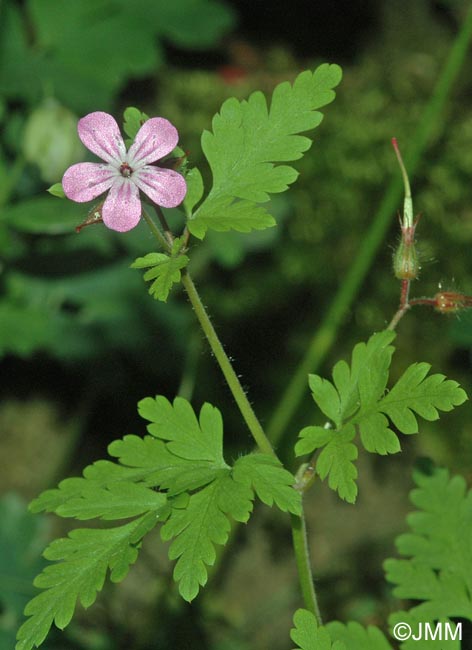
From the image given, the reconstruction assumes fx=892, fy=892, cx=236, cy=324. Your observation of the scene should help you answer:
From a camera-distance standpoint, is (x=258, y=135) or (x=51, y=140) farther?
(x=51, y=140)

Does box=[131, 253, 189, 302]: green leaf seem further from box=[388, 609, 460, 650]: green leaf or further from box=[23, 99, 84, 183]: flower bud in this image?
box=[23, 99, 84, 183]: flower bud

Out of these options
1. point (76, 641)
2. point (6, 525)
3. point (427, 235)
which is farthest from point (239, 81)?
point (76, 641)

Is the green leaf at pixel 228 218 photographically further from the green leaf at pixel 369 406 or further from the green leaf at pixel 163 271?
the green leaf at pixel 369 406

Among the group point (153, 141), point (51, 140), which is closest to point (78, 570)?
point (153, 141)

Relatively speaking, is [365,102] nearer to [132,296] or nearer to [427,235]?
[427,235]

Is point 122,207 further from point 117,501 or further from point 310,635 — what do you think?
point 310,635

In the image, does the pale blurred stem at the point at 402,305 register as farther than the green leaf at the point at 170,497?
Yes

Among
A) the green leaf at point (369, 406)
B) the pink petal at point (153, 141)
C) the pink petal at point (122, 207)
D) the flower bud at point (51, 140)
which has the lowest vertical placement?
the green leaf at point (369, 406)

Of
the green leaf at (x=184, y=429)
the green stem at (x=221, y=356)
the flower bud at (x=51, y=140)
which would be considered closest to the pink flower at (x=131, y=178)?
the green stem at (x=221, y=356)

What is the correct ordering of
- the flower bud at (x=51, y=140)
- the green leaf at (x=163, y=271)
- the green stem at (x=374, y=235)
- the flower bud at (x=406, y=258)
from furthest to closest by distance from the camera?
the flower bud at (x=51, y=140) < the green stem at (x=374, y=235) < the flower bud at (x=406, y=258) < the green leaf at (x=163, y=271)
